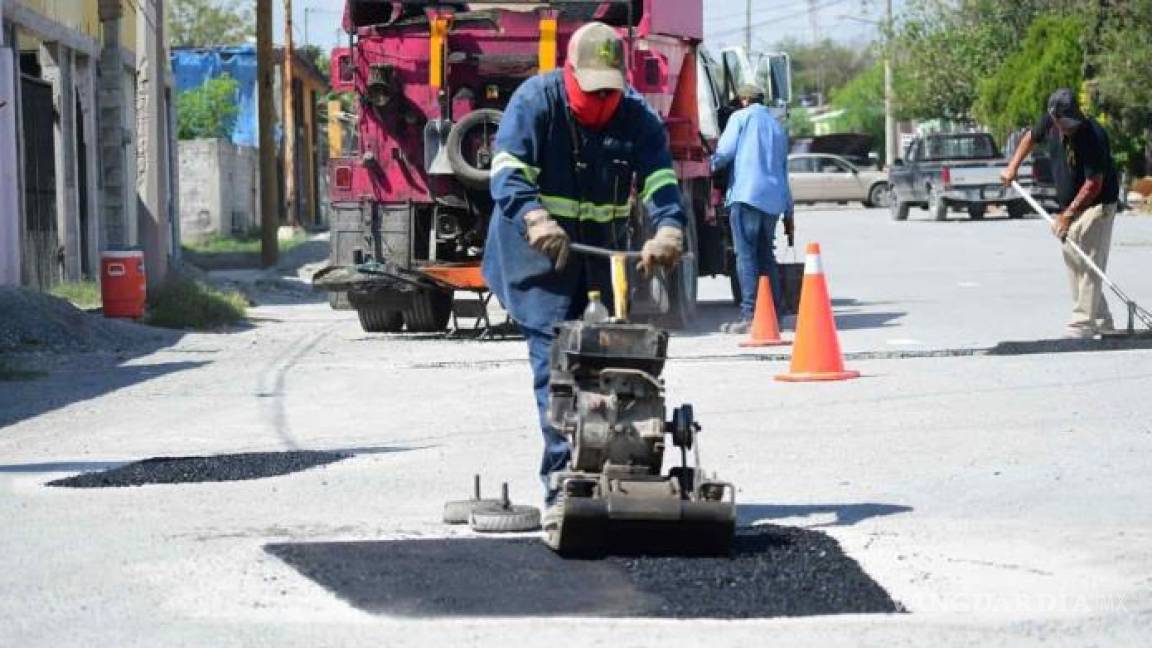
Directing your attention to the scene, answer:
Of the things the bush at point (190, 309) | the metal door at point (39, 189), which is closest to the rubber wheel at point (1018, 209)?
the metal door at point (39, 189)

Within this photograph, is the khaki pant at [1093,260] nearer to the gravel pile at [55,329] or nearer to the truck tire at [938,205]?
the gravel pile at [55,329]

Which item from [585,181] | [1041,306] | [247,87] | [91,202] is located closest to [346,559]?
[585,181]

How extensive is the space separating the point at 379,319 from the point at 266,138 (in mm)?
16577

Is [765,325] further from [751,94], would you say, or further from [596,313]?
[596,313]

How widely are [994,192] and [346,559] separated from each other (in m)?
37.9

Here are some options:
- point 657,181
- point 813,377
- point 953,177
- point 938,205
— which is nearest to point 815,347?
point 813,377

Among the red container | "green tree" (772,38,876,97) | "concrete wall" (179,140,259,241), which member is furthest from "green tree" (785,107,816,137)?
the red container

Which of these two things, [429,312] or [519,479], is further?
[429,312]

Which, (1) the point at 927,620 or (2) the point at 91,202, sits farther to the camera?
(2) the point at 91,202

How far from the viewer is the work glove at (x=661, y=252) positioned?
8.14m

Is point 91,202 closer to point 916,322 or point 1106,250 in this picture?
point 916,322

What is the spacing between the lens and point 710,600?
6.82m

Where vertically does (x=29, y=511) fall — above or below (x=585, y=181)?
below

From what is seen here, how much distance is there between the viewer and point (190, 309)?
21078mm
